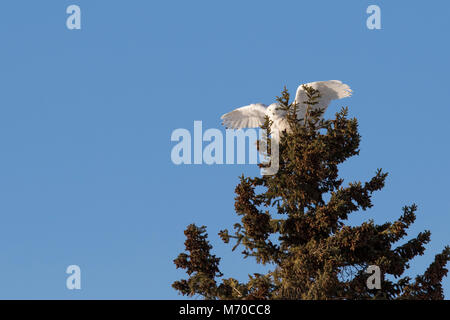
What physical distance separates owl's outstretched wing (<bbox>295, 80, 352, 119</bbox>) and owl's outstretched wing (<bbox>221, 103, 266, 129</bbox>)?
2589mm

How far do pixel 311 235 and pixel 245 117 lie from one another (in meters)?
6.92

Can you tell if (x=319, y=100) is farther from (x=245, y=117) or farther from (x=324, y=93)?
(x=245, y=117)

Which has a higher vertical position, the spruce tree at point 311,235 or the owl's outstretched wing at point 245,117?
the owl's outstretched wing at point 245,117

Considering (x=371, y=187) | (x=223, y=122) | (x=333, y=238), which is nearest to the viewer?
(x=333, y=238)

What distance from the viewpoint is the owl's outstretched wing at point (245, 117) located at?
30614 millimetres

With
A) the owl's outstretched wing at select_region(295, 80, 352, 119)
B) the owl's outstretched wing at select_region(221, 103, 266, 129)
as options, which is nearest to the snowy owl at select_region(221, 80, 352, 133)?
the owl's outstretched wing at select_region(295, 80, 352, 119)

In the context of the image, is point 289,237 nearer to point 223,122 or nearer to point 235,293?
point 235,293

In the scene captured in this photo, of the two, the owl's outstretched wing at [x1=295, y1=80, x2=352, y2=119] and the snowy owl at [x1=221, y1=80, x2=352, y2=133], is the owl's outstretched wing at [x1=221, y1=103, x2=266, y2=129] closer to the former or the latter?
the snowy owl at [x1=221, y1=80, x2=352, y2=133]

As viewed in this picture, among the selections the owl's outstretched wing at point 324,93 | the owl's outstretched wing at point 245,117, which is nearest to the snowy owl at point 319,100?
the owl's outstretched wing at point 324,93

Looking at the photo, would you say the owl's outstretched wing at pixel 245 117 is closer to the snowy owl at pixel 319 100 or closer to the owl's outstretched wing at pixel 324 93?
the snowy owl at pixel 319 100

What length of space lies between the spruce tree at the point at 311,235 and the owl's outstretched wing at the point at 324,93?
1.34 ft

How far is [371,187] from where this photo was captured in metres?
26.5

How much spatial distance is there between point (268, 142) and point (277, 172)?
110 cm
